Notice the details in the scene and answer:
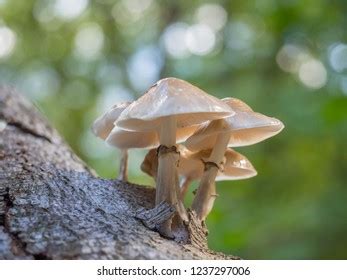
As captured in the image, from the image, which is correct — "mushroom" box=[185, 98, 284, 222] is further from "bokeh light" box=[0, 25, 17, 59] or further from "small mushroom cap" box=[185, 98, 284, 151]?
"bokeh light" box=[0, 25, 17, 59]

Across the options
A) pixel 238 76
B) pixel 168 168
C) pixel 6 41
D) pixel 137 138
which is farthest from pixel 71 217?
pixel 6 41

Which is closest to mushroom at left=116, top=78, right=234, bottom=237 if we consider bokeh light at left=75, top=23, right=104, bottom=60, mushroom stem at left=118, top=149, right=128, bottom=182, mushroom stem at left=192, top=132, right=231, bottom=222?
mushroom stem at left=192, top=132, right=231, bottom=222

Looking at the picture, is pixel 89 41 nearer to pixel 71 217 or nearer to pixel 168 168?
pixel 168 168

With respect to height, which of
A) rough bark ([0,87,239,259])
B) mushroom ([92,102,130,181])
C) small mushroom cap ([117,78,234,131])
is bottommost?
rough bark ([0,87,239,259])

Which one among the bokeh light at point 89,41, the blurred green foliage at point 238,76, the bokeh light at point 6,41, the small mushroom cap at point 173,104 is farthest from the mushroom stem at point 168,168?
the bokeh light at point 89,41

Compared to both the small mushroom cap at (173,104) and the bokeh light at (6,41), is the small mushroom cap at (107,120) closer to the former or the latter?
the small mushroom cap at (173,104)
